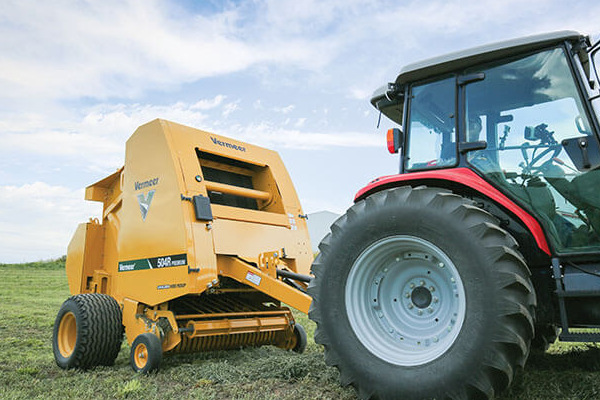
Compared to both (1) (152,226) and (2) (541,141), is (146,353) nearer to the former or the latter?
(1) (152,226)

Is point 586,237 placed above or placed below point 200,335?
above

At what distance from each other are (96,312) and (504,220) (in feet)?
13.7

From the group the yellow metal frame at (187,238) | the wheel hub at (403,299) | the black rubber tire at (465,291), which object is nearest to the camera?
the black rubber tire at (465,291)

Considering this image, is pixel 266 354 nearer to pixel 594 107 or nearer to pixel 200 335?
pixel 200 335

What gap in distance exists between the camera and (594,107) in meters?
3.18

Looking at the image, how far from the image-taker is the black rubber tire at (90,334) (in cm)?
520

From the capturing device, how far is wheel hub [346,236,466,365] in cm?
299

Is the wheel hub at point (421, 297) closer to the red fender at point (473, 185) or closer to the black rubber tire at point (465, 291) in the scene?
the black rubber tire at point (465, 291)

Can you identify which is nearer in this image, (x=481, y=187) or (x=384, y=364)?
(x=384, y=364)

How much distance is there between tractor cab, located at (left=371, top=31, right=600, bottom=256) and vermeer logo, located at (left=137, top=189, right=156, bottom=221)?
9.53ft

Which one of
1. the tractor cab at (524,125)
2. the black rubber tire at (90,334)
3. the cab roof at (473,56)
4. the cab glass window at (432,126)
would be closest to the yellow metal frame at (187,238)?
the black rubber tire at (90,334)

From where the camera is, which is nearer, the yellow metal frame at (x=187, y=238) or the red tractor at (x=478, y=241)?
the red tractor at (x=478, y=241)

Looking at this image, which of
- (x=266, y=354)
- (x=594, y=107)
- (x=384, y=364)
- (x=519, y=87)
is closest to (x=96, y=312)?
(x=266, y=354)

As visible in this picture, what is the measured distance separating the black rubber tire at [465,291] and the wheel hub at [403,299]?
6cm
